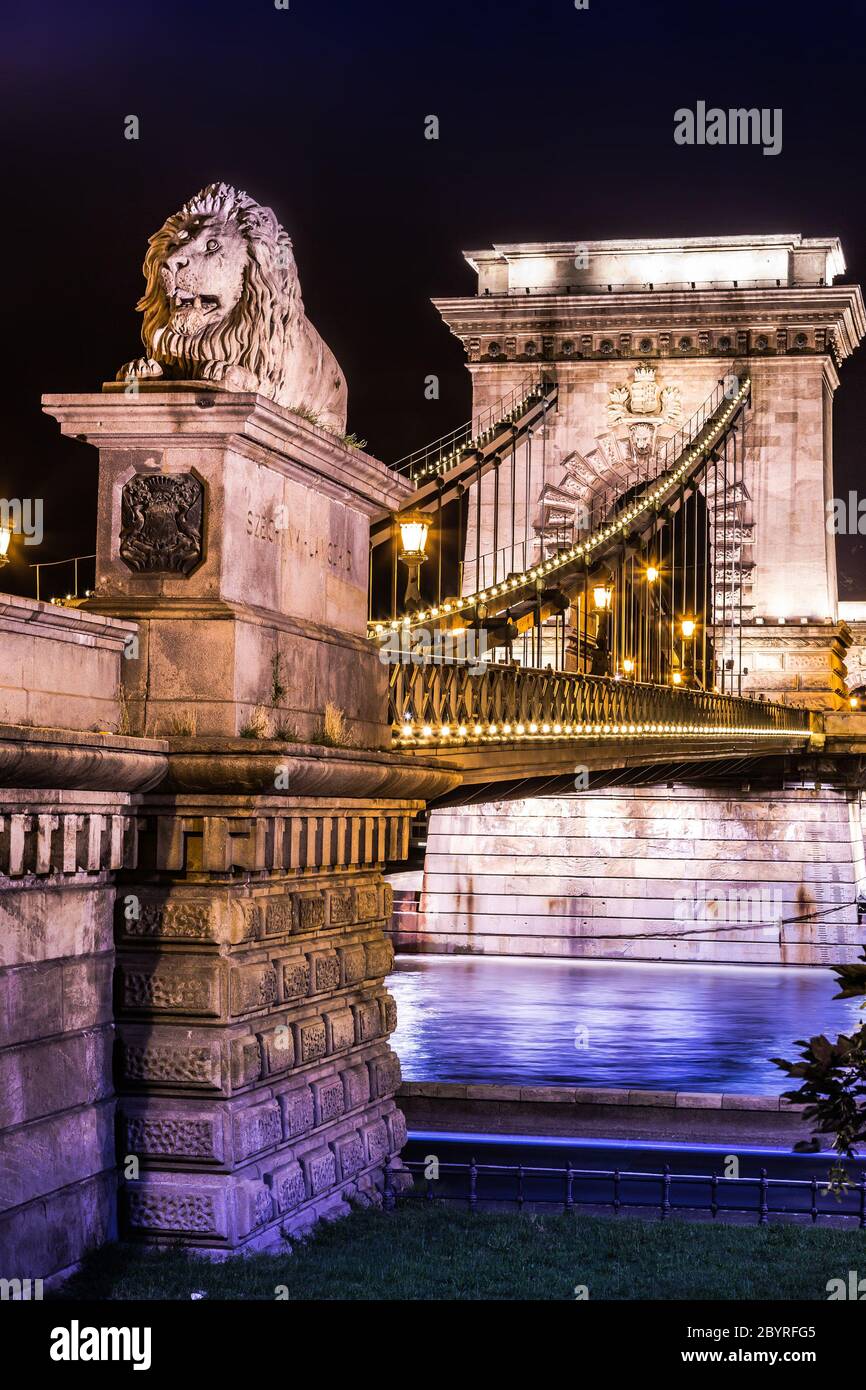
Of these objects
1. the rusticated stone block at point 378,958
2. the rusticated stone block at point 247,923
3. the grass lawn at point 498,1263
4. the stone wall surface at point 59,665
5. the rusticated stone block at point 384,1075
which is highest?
the stone wall surface at point 59,665

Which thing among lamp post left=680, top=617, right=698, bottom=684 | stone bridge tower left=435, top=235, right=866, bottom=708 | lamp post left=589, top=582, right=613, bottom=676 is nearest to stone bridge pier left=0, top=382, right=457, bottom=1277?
lamp post left=589, top=582, right=613, bottom=676

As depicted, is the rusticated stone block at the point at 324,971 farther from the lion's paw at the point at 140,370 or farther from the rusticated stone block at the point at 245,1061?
the lion's paw at the point at 140,370

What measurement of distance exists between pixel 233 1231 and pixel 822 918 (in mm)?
33159

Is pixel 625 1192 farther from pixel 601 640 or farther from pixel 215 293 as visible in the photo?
pixel 601 640

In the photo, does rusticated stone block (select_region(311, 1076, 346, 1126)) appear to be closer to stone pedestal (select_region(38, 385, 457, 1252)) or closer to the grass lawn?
stone pedestal (select_region(38, 385, 457, 1252))

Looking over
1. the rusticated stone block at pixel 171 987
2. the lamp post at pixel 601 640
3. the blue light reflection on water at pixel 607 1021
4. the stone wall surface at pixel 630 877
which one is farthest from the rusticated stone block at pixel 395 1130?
the stone wall surface at pixel 630 877

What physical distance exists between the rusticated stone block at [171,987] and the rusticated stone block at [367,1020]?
2.31 meters

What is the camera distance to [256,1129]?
11016mm

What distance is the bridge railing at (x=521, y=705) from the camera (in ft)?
54.5

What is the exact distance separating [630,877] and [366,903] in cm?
3041

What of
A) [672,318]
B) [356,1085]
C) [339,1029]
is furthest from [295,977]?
[672,318]

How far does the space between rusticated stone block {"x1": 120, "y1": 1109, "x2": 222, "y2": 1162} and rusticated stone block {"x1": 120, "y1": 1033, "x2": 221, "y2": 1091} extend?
0.17m

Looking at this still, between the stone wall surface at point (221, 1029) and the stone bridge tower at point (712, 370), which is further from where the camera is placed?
the stone bridge tower at point (712, 370)

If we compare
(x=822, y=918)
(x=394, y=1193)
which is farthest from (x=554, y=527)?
(x=394, y=1193)
